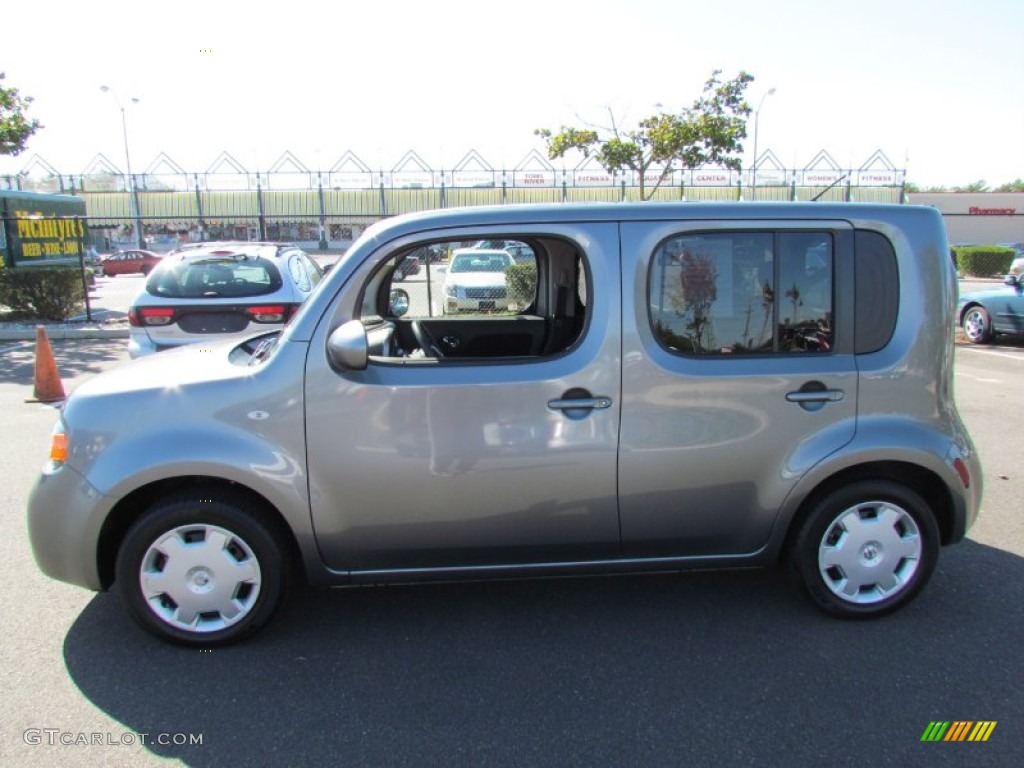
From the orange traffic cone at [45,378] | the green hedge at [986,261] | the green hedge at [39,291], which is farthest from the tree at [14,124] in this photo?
the green hedge at [986,261]

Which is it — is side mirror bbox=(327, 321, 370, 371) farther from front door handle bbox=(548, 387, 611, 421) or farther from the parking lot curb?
the parking lot curb

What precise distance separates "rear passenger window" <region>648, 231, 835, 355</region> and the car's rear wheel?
11572 millimetres

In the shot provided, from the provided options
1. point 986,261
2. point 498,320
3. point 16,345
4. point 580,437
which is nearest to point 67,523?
point 580,437

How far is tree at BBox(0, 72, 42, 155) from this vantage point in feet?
57.6

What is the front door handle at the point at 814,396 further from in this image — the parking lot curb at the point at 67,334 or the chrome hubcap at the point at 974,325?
the parking lot curb at the point at 67,334

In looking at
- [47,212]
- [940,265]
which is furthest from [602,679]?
[47,212]

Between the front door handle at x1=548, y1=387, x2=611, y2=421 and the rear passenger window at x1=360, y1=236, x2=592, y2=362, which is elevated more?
the rear passenger window at x1=360, y1=236, x2=592, y2=362

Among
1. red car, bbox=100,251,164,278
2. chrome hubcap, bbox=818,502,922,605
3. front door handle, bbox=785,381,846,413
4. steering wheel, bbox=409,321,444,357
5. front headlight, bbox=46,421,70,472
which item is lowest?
chrome hubcap, bbox=818,502,922,605

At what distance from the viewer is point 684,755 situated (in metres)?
2.54

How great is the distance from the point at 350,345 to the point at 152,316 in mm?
4820

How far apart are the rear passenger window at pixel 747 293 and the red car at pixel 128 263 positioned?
124ft

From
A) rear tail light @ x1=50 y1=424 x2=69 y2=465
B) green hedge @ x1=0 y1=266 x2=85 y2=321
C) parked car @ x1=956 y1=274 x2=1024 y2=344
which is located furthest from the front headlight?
green hedge @ x1=0 y1=266 x2=85 y2=321

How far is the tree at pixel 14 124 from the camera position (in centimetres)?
1756

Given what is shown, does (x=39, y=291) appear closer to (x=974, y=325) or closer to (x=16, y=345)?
(x=16, y=345)
